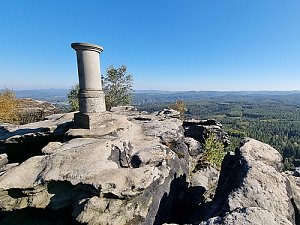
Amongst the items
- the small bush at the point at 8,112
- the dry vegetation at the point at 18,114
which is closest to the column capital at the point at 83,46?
the dry vegetation at the point at 18,114

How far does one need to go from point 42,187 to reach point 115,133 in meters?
6.27

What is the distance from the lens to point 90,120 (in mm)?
15836

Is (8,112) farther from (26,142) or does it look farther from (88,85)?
(88,85)

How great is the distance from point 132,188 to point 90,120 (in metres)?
7.44

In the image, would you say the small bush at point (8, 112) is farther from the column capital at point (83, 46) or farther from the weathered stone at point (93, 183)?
the weathered stone at point (93, 183)

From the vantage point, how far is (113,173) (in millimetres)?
10500

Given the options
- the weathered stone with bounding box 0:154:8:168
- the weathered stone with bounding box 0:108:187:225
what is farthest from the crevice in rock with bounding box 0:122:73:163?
the weathered stone with bounding box 0:108:187:225

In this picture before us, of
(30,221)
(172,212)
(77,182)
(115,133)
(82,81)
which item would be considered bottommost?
(172,212)

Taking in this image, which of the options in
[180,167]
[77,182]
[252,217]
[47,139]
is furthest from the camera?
[47,139]

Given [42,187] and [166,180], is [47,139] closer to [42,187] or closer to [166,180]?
[42,187]

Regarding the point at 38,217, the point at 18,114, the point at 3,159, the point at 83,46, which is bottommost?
the point at 38,217

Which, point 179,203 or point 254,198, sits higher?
point 254,198

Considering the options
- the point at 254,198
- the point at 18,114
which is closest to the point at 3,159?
the point at 254,198

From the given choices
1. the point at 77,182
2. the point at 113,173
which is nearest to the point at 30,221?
the point at 77,182
